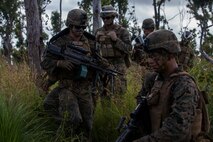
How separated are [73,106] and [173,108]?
2.66 m

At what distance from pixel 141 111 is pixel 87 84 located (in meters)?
2.45

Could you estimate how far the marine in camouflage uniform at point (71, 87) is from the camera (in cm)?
609

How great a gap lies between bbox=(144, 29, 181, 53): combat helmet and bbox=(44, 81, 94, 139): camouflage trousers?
236 centimetres

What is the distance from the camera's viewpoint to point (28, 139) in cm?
536

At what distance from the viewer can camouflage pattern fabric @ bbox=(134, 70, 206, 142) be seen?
3.55 metres

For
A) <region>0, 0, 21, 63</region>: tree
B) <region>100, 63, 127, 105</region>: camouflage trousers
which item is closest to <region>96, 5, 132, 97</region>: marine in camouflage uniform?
<region>100, 63, 127, 105</region>: camouflage trousers

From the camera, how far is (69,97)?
614 centimetres

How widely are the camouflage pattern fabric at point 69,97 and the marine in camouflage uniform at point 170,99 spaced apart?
2239 millimetres

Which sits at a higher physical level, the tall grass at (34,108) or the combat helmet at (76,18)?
the combat helmet at (76,18)

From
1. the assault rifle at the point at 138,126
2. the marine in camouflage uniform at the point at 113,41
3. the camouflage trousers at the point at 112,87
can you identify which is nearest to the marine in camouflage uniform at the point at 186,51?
the marine in camouflage uniform at the point at 113,41

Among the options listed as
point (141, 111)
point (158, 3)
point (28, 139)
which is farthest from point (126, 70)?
point (158, 3)

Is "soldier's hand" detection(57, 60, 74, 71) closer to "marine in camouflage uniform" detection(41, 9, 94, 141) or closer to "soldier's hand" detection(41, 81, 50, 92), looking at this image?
"marine in camouflage uniform" detection(41, 9, 94, 141)

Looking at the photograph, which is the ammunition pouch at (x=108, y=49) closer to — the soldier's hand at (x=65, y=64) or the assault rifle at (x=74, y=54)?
the assault rifle at (x=74, y=54)

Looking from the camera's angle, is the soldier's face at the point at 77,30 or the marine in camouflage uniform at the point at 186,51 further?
the marine in camouflage uniform at the point at 186,51
